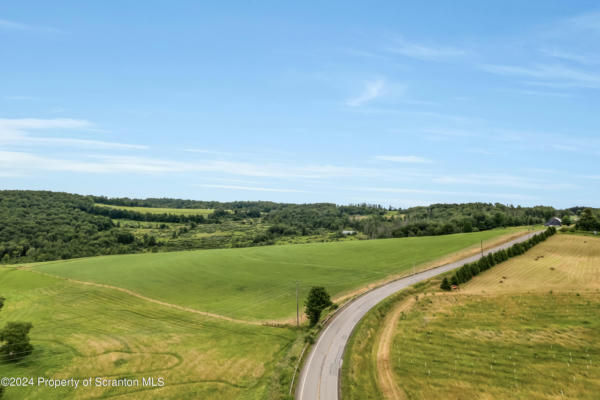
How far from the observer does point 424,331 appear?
47.3 m

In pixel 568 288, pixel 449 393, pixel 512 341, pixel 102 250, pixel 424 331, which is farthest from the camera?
pixel 102 250

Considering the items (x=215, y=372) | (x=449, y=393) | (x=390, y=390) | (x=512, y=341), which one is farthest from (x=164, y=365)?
(x=512, y=341)

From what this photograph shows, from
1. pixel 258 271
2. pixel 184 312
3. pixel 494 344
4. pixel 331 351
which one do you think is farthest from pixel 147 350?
pixel 494 344

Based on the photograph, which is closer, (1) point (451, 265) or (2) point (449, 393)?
(2) point (449, 393)

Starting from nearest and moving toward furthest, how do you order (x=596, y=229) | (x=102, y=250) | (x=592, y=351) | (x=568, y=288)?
(x=592, y=351) < (x=568, y=288) < (x=596, y=229) < (x=102, y=250)

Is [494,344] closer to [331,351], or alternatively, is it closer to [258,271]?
[331,351]

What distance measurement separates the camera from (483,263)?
3132 inches

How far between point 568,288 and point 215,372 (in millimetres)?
65565

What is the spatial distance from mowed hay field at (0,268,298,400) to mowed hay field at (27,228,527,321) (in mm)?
8076

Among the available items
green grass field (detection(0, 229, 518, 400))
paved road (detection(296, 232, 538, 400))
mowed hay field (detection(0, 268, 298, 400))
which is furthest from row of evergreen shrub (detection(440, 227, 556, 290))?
mowed hay field (detection(0, 268, 298, 400))

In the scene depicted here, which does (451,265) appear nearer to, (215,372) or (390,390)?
(390,390)

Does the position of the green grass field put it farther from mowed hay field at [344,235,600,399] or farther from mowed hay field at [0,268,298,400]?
mowed hay field at [344,235,600,399]

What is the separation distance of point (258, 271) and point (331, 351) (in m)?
53.4

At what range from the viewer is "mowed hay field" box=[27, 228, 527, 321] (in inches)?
2768
